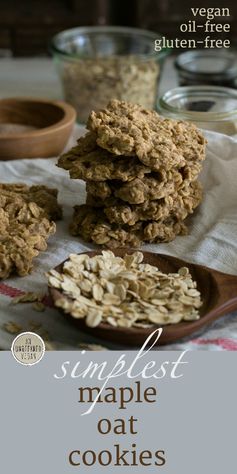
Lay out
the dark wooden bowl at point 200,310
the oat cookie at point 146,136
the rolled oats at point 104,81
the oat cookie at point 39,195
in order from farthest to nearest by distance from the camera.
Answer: the rolled oats at point 104,81
the oat cookie at point 39,195
the oat cookie at point 146,136
the dark wooden bowl at point 200,310

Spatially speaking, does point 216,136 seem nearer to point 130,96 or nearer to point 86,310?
point 86,310

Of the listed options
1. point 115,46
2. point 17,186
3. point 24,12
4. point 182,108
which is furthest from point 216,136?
point 24,12

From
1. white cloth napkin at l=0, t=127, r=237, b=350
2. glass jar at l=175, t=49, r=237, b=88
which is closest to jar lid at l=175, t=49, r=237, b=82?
glass jar at l=175, t=49, r=237, b=88

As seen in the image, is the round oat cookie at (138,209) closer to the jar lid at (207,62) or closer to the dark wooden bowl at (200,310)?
the dark wooden bowl at (200,310)

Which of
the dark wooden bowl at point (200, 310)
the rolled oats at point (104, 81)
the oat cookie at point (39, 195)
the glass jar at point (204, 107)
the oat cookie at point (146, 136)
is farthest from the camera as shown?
the rolled oats at point (104, 81)

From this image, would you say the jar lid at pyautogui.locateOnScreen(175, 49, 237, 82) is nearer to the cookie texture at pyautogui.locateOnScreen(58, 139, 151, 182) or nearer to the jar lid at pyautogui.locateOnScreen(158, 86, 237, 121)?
the jar lid at pyautogui.locateOnScreen(158, 86, 237, 121)

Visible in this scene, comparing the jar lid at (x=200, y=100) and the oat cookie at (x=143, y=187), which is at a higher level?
the oat cookie at (x=143, y=187)

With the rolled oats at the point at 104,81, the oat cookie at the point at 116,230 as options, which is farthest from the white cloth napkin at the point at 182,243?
the rolled oats at the point at 104,81
